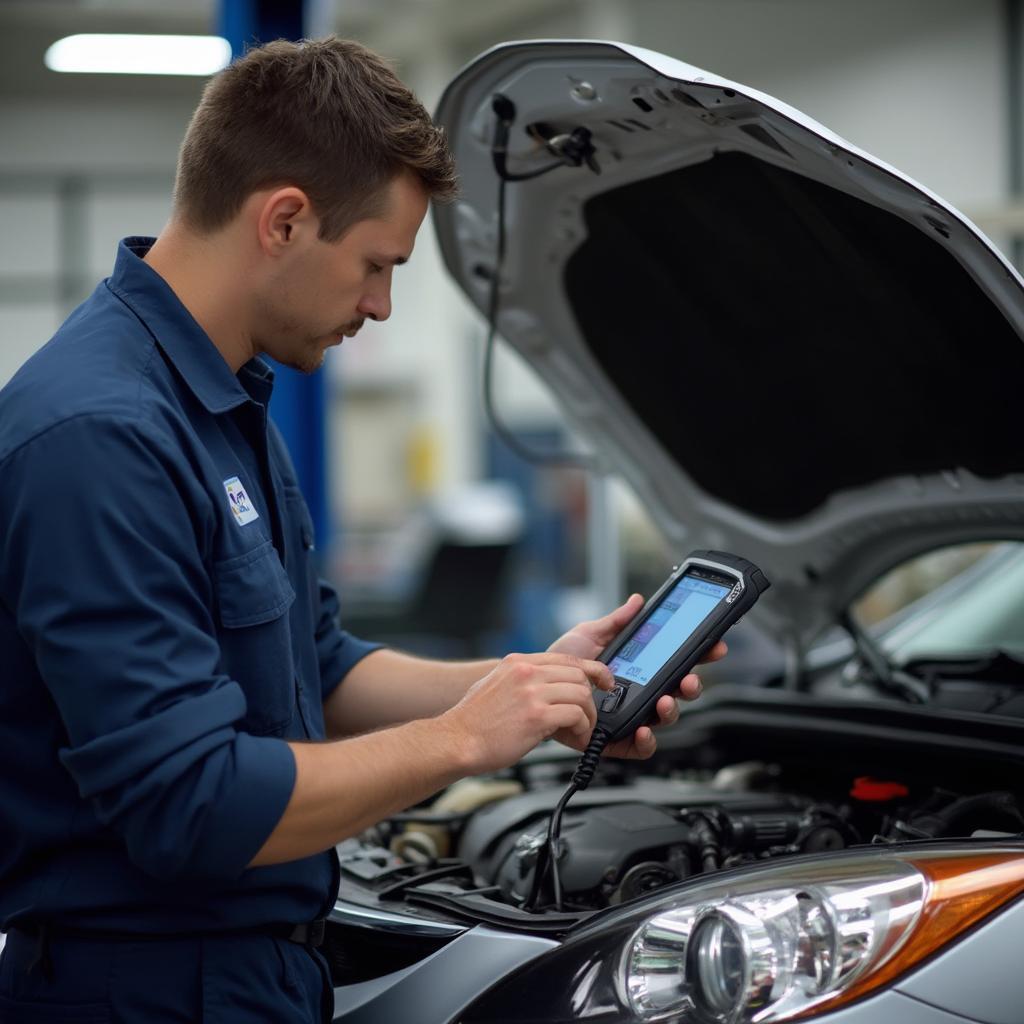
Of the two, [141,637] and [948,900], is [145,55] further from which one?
[948,900]

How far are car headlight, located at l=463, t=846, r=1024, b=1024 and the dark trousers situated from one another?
0.25 meters

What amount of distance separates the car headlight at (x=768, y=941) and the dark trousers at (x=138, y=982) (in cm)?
25

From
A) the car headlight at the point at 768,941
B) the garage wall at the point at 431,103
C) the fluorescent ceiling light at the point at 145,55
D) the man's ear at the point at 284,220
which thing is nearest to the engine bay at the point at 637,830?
the car headlight at the point at 768,941

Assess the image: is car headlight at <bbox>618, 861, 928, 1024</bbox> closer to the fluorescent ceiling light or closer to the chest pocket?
the chest pocket

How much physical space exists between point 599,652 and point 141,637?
0.81 meters

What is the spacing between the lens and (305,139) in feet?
4.90

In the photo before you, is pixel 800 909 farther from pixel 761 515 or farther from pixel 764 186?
pixel 761 515

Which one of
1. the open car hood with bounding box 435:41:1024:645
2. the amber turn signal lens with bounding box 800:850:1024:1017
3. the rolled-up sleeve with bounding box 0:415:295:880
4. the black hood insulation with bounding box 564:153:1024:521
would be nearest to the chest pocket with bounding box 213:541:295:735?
the rolled-up sleeve with bounding box 0:415:295:880

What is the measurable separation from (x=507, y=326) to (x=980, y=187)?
24.3 ft

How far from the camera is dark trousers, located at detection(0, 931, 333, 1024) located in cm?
142

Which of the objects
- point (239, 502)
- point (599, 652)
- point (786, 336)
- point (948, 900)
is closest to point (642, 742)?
point (599, 652)

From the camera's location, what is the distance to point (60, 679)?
1.30 m

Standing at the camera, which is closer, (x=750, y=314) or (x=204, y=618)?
(x=204, y=618)

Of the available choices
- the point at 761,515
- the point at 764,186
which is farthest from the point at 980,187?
the point at 764,186
